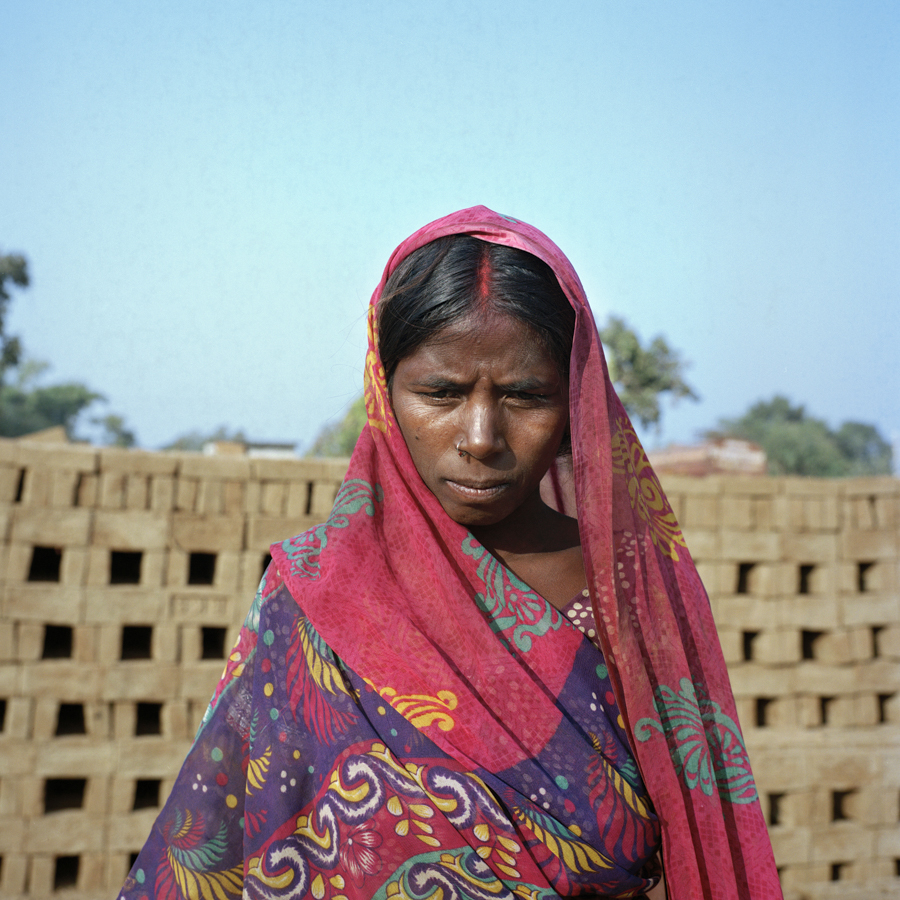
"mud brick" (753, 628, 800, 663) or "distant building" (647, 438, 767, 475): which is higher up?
"distant building" (647, 438, 767, 475)

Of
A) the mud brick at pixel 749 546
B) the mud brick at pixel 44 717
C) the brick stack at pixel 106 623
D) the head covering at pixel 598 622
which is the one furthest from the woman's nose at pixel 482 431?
the mud brick at pixel 749 546

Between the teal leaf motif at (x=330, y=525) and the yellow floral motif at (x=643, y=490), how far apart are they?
39 centimetres

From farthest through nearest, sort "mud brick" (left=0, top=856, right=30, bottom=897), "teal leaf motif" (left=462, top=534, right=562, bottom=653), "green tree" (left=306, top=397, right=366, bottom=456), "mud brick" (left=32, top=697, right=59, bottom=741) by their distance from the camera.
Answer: "green tree" (left=306, top=397, right=366, bottom=456) < "mud brick" (left=32, top=697, right=59, bottom=741) < "mud brick" (left=0, top=856, right=30, bottom=897) < "teal leaf motif" (left=462, top=534, right=562, bottom=653)

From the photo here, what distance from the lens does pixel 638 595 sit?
50.6 inches

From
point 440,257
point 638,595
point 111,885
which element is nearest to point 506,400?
point 440,257

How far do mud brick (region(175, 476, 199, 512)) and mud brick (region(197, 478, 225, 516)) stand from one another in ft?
0.10

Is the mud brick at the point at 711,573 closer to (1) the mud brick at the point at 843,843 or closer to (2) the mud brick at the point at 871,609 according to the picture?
(2) the mud brick at the point at 871,609

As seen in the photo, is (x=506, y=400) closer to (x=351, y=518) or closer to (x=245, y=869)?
(x=351, y=518)

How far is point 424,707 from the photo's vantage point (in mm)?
1201

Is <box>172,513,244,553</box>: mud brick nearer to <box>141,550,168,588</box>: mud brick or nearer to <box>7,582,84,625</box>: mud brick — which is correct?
<box>141,550,168,588</box>: mud brick

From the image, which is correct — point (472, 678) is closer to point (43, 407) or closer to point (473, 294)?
point (473, 294)

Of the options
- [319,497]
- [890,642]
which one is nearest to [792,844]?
[890,642]

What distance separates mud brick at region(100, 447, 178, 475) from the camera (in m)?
5.28

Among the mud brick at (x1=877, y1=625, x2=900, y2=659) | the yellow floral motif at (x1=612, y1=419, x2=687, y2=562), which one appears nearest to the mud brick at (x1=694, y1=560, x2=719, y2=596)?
the mud brick at (x1=877, y1=625, x2=900, y2=659)
